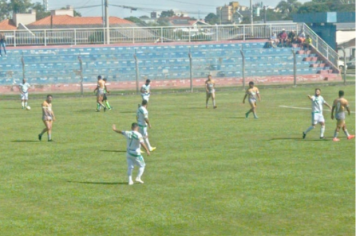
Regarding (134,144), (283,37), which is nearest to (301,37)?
(283,37)

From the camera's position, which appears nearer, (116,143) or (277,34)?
(116,143)

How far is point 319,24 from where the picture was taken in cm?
8112

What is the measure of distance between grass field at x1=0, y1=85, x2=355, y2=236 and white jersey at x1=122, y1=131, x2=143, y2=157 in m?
1.11

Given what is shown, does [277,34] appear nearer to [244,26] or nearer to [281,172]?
[244,26]

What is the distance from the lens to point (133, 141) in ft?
69.1

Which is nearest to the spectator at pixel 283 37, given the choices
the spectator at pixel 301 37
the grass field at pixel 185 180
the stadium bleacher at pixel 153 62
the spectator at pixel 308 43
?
the stadium bleacher at pixel 153 62

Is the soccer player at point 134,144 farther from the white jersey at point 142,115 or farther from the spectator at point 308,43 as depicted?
the spectator at point 308,43

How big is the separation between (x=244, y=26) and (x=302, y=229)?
179 feet

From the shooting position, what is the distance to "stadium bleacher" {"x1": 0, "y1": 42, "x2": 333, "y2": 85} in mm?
60000

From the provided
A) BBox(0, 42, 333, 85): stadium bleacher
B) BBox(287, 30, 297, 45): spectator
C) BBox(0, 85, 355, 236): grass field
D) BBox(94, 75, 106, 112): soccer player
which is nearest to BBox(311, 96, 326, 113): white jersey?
BBox(0, 85, 355, 236): grass field

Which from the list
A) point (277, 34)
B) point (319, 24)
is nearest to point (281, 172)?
point (277, 34)

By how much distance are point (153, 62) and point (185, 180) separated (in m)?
41.8

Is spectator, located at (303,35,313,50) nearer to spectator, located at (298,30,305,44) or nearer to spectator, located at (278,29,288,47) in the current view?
spectator, located at (298,30,305,44)

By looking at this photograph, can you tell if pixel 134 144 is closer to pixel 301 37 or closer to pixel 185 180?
pixel 185 180
